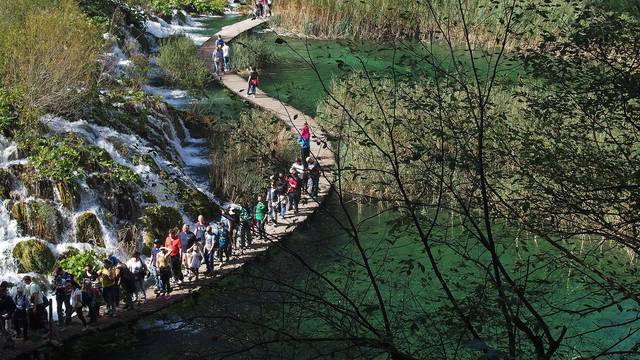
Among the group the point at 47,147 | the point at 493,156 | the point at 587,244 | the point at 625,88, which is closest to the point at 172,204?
the point at 47,147

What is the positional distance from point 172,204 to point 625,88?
12.6 m

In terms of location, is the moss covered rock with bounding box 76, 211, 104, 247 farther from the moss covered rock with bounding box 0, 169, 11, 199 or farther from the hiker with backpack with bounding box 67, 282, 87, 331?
the hiker with backpack with bounding box 67, 282, 87, 331

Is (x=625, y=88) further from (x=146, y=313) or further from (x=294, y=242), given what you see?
(x=294, y=242)

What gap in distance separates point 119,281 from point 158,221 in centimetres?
342

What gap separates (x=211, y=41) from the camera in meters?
35.9

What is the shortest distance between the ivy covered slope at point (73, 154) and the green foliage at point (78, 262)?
9cm

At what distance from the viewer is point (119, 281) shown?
14664mm

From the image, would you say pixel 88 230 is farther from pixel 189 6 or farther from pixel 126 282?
pixel 189 6

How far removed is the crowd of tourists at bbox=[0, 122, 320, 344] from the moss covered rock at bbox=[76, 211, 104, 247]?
0.97m

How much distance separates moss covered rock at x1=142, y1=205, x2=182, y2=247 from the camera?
1766 centimetres

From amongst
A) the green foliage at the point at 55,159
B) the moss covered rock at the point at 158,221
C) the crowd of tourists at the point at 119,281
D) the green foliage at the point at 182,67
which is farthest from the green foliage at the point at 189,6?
the crowd of tourists at the point at 119,281

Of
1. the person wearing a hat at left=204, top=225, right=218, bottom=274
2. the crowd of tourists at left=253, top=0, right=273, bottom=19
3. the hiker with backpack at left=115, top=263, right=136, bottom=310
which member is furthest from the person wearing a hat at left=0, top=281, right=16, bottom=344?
the crowd of tourists at left=253, top=0, right=273, bottom=19

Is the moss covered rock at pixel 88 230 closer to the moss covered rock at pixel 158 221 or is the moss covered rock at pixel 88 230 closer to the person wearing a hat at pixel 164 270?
the moss covered rock at pixel 158 221

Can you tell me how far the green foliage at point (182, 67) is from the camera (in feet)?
94.3
